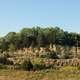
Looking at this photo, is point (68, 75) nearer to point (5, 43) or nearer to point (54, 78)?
point (54, 78)

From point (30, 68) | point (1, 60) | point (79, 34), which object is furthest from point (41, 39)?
point (30, 68)

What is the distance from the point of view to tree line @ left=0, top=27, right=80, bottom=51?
76.8 meters

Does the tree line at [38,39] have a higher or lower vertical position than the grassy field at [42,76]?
higher

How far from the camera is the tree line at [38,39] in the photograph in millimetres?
76812

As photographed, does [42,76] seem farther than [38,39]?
No

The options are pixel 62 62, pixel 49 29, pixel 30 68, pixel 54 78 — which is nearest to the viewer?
pixel 54 78

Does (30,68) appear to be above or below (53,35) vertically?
below

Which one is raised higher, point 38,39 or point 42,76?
point 38,39

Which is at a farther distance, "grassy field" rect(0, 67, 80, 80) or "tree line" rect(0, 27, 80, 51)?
"tree line" rect(0, 27, 80, 51)

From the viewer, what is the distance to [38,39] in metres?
77.9

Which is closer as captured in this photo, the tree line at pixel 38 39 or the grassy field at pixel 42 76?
the grassy field at pixel 42 76

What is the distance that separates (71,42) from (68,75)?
70293mm

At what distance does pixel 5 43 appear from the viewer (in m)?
77.4

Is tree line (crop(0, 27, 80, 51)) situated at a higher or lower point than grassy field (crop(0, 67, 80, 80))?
higher
